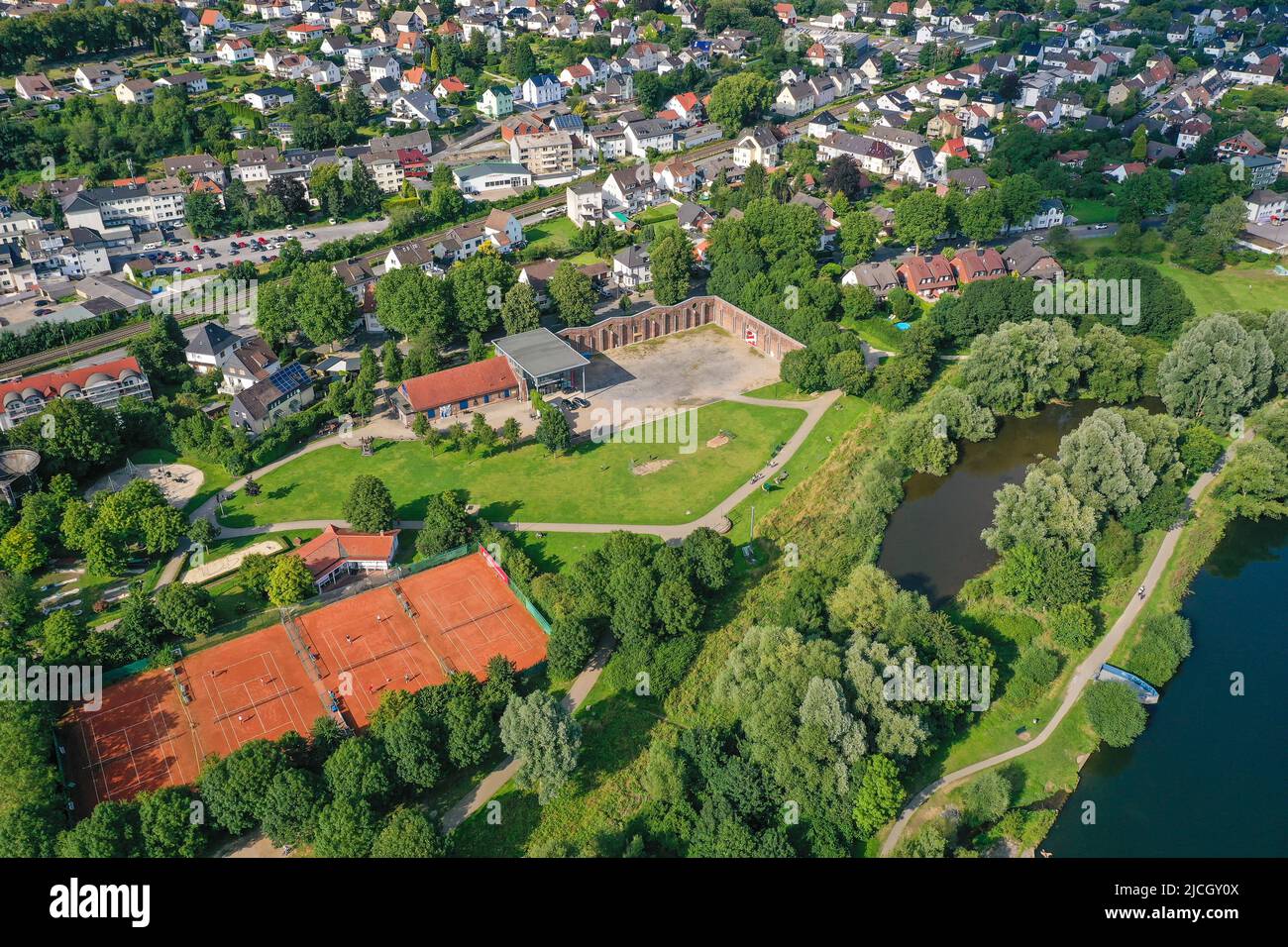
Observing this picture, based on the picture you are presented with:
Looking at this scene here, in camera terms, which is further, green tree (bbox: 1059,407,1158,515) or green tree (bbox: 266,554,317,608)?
green tree (bbox: 1059,407,1158,515)

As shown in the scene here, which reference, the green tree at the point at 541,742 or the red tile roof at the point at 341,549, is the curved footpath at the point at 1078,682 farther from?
the red tile roof at the point at 341,549

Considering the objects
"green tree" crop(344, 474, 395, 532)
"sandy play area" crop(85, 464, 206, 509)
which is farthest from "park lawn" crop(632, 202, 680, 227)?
"sandy play area" crop(85, 464, 206, 509)

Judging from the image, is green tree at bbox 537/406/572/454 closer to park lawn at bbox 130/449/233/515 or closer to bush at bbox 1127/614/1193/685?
park lawn at bbox 130/449/233/515

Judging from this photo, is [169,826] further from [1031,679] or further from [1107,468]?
[1107,468]

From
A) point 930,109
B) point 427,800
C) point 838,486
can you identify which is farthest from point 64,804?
point 930,109

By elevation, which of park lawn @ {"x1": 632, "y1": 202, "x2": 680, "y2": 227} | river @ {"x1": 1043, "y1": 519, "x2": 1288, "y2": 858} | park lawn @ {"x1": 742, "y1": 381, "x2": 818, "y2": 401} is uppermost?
park lawn @ {"x1": 632, "y1": 202, "x2": 680, "y2": 227}

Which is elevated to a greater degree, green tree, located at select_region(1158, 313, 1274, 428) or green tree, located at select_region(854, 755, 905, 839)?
green tree, located at select_region(1158, 313, 1274, 428)

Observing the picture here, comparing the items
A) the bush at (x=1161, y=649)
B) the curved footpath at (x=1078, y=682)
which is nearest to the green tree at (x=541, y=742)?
the curved footpath at (x=1078, y=682)
